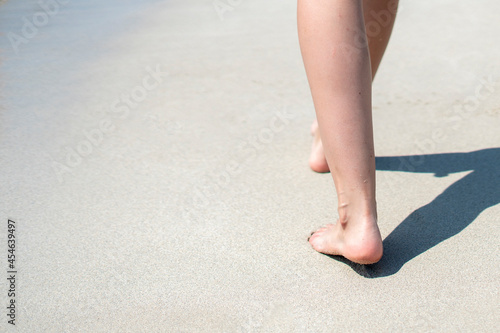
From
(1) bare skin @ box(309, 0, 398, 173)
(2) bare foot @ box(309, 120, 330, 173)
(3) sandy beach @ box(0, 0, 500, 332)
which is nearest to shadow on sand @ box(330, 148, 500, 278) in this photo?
(3) sandy beach @ box(0, 0, 500, 332)

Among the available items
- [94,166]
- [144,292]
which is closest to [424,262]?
[144,292]

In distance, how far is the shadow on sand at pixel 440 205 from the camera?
1.09 metres

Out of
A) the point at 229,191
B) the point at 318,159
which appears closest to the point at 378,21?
the point at 318,159

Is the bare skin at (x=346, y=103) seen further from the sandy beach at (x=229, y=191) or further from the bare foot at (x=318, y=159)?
the bare foot at (x=318, y=159)

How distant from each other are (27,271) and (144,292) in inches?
10.3

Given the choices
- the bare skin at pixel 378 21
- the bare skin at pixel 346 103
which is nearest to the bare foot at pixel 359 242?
the bare skin at pixel 346 103

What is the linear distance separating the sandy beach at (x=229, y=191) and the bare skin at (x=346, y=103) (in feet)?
0.32

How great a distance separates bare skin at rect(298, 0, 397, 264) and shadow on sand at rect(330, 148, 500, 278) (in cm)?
9

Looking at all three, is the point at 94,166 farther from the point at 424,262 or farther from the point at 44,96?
the point at 424,262

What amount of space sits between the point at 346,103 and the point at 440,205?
Answer: 44cm

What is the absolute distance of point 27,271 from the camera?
107 cm

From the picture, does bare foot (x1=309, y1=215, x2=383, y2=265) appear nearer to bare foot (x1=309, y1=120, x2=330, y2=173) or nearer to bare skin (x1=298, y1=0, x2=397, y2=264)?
bare skin (x1=298, y1=0, x2=397, y2=264)

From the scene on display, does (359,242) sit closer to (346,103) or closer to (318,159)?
(346,103)

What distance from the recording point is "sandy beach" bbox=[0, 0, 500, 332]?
3.15ft
